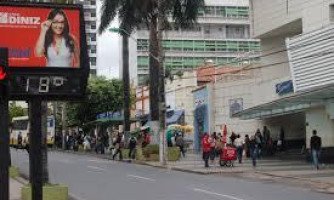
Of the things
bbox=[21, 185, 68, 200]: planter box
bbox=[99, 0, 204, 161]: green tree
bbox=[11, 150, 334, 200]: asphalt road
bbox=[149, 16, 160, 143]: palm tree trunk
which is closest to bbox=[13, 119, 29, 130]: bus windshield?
bbox=[99, 0, 204, 161]: green tree

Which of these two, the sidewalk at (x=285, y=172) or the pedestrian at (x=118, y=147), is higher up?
the pedestrian at (x=118, y=147)

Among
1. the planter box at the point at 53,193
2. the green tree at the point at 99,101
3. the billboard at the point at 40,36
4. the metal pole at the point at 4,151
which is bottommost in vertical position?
A: the planter box at the point at 53,193

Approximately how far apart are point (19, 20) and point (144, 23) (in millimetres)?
33306

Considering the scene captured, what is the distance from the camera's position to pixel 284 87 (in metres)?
39.3

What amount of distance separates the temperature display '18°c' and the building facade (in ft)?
289

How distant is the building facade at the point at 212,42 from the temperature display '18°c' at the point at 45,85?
3471 inches

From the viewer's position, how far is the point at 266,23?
42469 mm

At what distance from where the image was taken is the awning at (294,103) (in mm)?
31469

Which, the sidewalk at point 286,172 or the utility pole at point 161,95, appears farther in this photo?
the utility pole at point 161,95

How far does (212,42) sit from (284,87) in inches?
2455

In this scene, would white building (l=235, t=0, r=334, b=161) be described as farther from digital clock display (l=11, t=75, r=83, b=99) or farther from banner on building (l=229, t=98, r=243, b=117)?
digital clock display (l=11, t=75, r=83, b=99)

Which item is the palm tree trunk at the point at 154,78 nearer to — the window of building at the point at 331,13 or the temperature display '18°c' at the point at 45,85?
the window of building at the point at 331,13

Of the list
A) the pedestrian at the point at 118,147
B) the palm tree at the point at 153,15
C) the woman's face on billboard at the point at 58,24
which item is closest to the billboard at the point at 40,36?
the woman's face on billboard at the point at 58,24

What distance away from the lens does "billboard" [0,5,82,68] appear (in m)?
10.2
